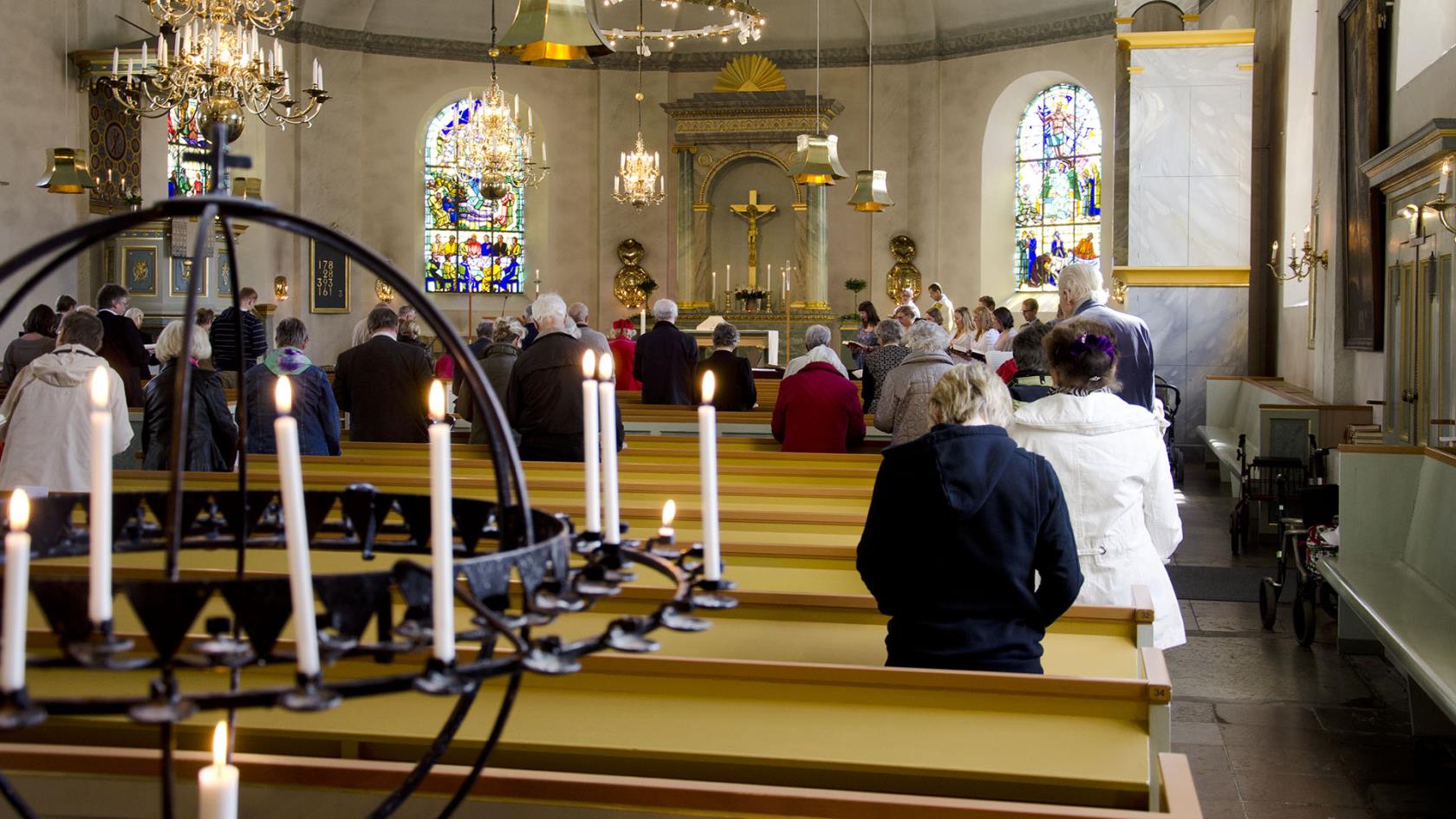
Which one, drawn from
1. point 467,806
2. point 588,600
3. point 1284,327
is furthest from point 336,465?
point 1284,327

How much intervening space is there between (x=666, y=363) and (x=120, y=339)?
3.42 metres

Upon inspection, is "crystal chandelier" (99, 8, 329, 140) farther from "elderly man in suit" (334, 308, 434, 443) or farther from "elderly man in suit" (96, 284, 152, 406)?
"elderly man in suit" (334, 308, 434, 443)

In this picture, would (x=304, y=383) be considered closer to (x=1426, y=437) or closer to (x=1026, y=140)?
(x=1426, y=437)

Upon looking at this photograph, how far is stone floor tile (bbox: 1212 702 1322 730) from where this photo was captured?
17.2ft

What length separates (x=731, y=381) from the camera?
28.1 feet

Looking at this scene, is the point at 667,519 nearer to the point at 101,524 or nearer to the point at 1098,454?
the point at 101,524

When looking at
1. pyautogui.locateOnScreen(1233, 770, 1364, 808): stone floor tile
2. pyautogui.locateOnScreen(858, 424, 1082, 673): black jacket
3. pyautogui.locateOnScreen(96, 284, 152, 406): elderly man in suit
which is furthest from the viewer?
pyautogui.locateOnScreen(96, 284, 152, 406): elderly man in suit

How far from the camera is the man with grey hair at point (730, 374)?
27.2 feet

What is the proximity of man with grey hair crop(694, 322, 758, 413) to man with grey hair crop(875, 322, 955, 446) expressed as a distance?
2616 mm

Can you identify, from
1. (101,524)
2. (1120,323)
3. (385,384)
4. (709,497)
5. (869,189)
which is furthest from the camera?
(869,189)

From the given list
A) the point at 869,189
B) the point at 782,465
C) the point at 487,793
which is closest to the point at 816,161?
the point at 869,189

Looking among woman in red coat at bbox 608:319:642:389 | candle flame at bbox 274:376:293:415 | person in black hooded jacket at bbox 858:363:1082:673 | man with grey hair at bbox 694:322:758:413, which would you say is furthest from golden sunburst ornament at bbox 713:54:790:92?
candle flame at bbox 274:376:293:415

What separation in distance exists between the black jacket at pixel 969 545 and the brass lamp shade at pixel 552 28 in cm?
163

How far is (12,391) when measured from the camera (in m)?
5.23
